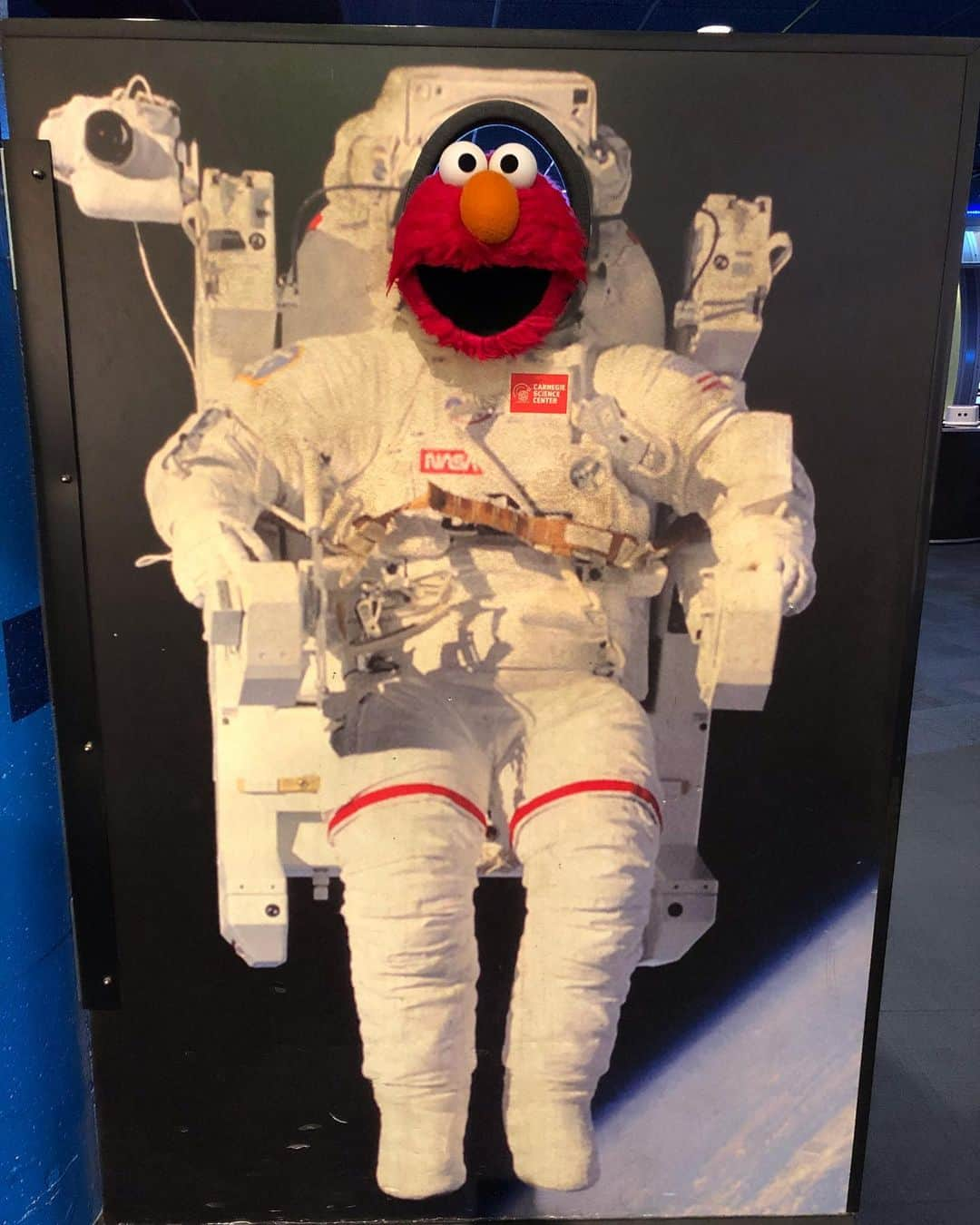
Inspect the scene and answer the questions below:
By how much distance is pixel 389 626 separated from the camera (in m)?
1.10

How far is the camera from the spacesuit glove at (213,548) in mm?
1043

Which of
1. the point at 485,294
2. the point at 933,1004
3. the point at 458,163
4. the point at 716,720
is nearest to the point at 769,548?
the point at 716,720

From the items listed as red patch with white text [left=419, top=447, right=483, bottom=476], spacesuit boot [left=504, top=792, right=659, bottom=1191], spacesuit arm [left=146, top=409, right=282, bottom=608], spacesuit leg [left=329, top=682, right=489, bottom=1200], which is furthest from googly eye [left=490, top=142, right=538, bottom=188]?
spacesuit boot [left=504, top=792, right=659, bottom=1191]

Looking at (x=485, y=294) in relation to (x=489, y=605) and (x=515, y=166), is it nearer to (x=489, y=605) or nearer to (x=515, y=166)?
(x=515, y=166)

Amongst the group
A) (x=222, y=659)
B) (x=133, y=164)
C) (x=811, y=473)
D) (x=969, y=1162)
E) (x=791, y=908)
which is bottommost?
(x=969, y=1162)

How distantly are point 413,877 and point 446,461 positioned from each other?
50cm

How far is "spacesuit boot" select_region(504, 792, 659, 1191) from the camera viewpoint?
1.12 metres

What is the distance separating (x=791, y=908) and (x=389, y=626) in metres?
0.65

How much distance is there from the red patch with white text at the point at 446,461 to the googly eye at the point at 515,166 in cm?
29

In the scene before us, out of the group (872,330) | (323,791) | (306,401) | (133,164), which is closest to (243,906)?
(323,791)

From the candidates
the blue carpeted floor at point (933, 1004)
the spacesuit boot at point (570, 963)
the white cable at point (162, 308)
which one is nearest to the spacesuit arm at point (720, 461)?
the spacesuit boot at point (570, 963)

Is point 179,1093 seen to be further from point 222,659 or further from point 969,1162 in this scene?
point 969,1162

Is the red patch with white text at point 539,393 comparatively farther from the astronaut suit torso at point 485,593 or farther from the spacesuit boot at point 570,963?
the spacesuit boot at point 570,963

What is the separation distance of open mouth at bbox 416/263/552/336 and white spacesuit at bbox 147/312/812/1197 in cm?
4
